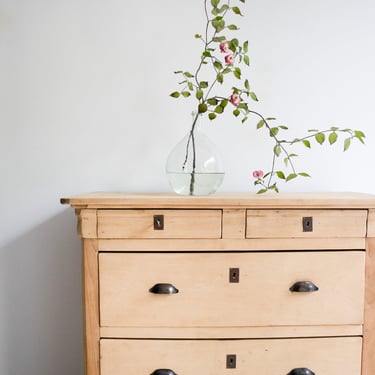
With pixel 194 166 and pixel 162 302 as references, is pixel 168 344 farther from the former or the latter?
pixel 194 166

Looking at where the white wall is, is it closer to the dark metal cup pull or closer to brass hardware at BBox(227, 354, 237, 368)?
the dark metal cup pull

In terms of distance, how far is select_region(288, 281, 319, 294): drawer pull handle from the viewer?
3.91 ft

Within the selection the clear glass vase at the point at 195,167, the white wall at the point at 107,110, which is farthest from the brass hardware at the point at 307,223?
the white wall at the point at 107,110

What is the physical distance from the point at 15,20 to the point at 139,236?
1161 mm

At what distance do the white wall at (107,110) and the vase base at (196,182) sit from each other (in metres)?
0.31

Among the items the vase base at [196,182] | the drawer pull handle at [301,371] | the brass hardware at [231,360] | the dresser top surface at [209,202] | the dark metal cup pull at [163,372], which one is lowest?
the drawer pull handle at [301,371]

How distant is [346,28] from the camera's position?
164cm

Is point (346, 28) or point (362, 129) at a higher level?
point (346, 28)

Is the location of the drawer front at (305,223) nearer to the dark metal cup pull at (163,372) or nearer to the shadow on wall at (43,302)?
the dark metal cup pull at (163,372)

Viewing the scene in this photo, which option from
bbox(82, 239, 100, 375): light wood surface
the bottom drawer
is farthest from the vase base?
the bottom drawer

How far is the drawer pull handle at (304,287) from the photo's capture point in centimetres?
119

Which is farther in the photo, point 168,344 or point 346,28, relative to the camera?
point 346,28

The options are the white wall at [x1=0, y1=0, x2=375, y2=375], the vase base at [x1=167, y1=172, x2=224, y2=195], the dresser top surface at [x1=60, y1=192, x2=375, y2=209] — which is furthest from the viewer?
the white wall at [x1=0, y1=0, x2=375, y2=375]

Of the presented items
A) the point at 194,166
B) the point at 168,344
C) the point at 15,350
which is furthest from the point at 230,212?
the point at 15,350
